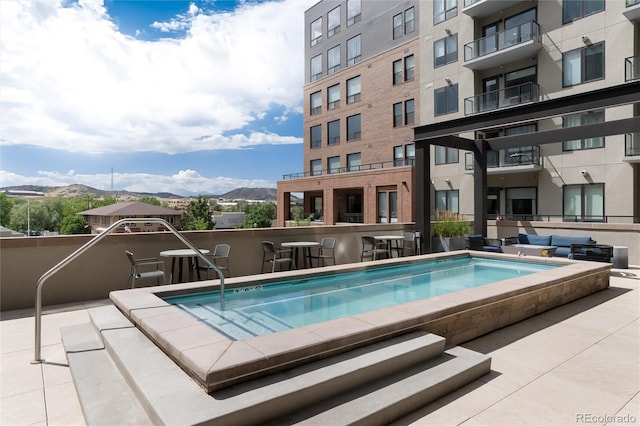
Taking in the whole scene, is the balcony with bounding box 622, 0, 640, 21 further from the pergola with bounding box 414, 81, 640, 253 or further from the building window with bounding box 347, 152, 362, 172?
the building window with bounding box 347, 152, 362, 172

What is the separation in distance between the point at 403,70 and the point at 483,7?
579cm

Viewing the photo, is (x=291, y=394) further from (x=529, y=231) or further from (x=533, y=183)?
(x=533, y=183)

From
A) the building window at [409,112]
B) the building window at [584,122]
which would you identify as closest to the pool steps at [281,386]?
the building window at [584,122]

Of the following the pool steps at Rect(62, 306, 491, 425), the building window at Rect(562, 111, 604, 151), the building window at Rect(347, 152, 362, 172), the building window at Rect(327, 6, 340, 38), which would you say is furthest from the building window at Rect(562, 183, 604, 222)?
the building window at Rect(327, 6, 340, 38)

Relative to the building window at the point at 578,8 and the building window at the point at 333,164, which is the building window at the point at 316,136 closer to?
the building window at the point at 333,164

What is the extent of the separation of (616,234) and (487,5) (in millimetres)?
12414

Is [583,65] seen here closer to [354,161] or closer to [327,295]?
[354,161]

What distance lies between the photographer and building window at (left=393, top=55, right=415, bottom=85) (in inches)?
902

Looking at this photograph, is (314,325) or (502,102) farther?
(502,102)

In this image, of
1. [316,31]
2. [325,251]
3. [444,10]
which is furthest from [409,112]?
[325,251]

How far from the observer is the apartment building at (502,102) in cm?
1458

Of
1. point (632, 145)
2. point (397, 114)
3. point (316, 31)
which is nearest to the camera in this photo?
point (632, 145)

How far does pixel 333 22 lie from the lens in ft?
94.4

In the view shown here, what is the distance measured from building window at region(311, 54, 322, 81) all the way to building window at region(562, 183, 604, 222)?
1990 centimetres
